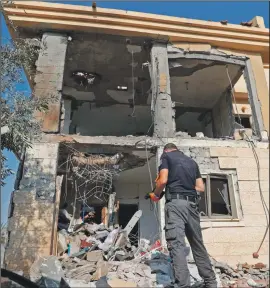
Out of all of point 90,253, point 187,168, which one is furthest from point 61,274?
point 187,168

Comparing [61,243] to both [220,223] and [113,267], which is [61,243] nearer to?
[113,267]

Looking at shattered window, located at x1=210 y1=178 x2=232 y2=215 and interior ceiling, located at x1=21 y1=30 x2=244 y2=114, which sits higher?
interior ceiling, located at x1=21 y1=30 x2=244 y2=114

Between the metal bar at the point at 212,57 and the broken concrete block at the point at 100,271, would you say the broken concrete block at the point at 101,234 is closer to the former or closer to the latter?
the broken concrete block at the point at 100,271

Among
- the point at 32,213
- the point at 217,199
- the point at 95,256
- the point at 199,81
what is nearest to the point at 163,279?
the point at 95,256

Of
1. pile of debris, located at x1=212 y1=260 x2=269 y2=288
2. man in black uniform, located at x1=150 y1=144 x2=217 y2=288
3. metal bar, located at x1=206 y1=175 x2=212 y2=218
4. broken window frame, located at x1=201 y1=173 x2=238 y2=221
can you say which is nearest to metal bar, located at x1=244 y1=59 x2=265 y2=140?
broken window frame, located at x1=201 y1=173 x2=238 y2=221

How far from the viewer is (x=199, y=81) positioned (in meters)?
11.3

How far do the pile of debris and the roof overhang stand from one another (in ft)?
20.8

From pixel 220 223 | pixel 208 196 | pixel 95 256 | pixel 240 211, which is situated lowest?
pixel 95 256

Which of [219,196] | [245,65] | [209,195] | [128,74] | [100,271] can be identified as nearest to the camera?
[100,271]

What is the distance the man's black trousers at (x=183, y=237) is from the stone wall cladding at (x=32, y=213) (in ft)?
11.5

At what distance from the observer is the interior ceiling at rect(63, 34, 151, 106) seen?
9370mm

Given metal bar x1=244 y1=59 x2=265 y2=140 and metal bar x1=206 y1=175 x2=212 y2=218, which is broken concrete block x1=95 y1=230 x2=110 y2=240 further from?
metal bar x1=244 y1=59 x2=265 y2=140

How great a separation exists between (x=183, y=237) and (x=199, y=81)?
823cm

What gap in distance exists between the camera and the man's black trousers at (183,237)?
3832mm
